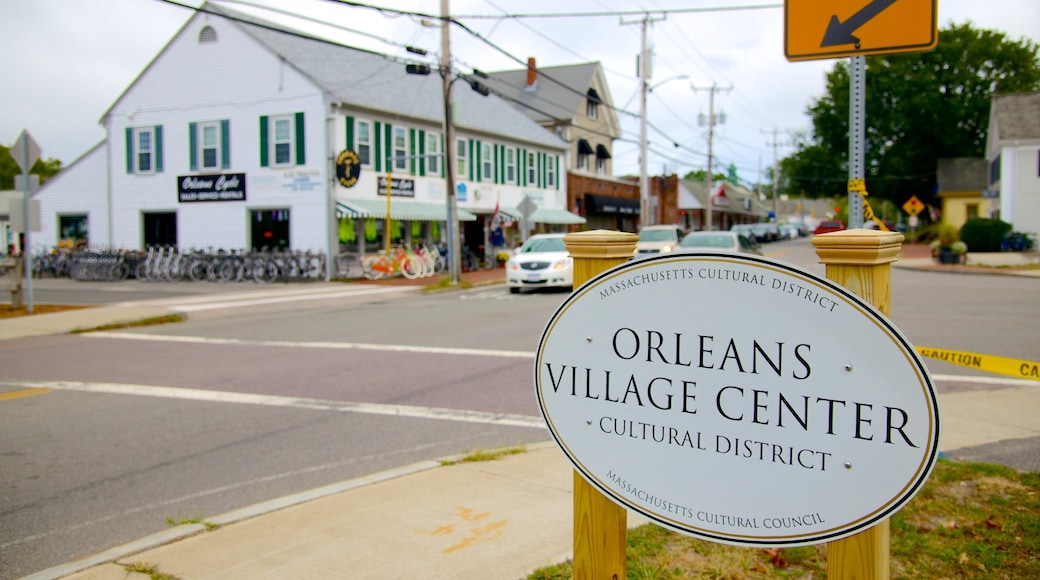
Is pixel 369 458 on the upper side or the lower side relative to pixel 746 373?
lower

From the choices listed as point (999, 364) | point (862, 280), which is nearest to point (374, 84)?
point (999, 364)

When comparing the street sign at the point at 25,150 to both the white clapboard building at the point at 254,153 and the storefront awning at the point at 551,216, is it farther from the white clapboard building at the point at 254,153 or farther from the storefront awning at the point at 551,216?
the storefront awning at the point at 551,216

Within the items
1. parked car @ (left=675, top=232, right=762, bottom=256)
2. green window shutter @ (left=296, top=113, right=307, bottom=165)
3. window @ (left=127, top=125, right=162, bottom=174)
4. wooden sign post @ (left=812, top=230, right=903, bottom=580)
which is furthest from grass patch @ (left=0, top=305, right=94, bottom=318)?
wooden sign post @ (left=812, top=230, right=903, bottom=580)

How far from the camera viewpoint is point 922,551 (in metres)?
3.74

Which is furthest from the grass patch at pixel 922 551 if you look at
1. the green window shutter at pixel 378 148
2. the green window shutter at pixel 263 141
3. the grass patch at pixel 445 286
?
the green window shutter at pixel 263 141

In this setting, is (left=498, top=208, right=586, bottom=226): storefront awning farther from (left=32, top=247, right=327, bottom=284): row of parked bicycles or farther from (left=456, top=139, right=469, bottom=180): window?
(left=32, top=247, right=327, bottom=284): row of parked bicycles

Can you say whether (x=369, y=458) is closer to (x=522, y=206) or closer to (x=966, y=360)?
(x=966, y=360)

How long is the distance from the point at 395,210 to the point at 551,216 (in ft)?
43.8

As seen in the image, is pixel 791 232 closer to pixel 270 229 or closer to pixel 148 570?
pixel 270 229

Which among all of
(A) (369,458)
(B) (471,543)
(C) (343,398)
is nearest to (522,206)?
(C) (343,398)

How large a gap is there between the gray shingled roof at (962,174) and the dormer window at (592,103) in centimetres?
2290

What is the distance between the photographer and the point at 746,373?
7.18 ft

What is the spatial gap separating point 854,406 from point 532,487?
3.30 m

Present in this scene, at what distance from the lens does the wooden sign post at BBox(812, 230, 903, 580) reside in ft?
6.73
